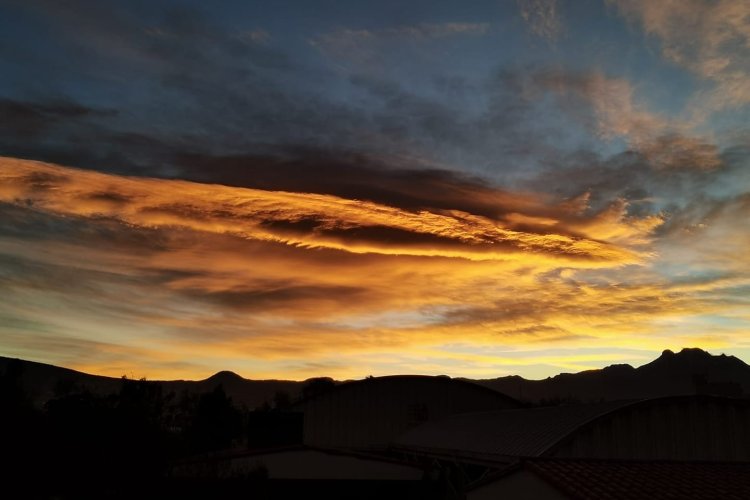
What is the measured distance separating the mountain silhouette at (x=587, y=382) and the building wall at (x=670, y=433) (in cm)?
10959

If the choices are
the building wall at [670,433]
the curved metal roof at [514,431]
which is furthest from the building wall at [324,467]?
the building wall at [670,433]

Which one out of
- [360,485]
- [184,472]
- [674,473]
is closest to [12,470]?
[184,472]

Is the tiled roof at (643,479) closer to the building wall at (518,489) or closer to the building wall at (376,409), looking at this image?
the building wall at (518,489)

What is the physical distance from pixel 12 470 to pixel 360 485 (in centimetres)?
1277

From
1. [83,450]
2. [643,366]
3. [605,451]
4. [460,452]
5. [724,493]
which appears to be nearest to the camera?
[724,493]

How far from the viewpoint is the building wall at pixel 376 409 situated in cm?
4216

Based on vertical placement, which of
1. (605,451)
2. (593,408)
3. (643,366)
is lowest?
(605,451)

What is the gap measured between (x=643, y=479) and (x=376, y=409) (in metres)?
26.6

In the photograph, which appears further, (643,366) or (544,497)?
(643,366)

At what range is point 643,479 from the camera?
58.4 feet

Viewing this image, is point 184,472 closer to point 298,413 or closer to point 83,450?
point 83,450

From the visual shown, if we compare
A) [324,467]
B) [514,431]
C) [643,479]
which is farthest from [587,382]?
[643,479]

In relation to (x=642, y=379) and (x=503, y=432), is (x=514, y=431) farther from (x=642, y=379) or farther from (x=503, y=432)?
(x=642, y=379)

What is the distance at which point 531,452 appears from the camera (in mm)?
24562
